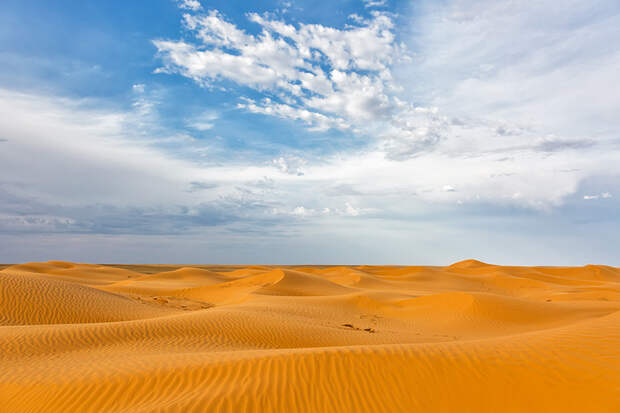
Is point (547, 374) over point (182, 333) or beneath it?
over

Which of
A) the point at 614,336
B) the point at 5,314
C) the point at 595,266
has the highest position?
the point at 595,266

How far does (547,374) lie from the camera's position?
18.3 feet

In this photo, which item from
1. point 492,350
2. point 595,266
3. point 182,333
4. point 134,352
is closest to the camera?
point 492,350

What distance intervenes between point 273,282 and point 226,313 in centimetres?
1542

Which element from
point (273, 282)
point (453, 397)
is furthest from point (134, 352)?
point (273, 282)

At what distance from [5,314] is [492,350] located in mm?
16668

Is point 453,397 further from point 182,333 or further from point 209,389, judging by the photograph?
point 182,333

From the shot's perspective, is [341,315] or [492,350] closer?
[492,350]

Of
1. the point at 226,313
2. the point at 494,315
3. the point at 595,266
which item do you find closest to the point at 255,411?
the point at 226,313

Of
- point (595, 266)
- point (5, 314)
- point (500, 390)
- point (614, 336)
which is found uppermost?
point (595, 266)

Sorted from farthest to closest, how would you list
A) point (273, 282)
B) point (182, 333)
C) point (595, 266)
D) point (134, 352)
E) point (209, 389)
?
1. point (595, 266)
2. point (273, 282)
3. point (182, 333)
4. point (134, 352)
5. point (209, 389)

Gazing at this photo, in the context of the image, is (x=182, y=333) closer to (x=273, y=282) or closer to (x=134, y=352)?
(x=134, y=352)

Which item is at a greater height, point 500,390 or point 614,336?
point 614,336

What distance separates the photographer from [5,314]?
575 inches
